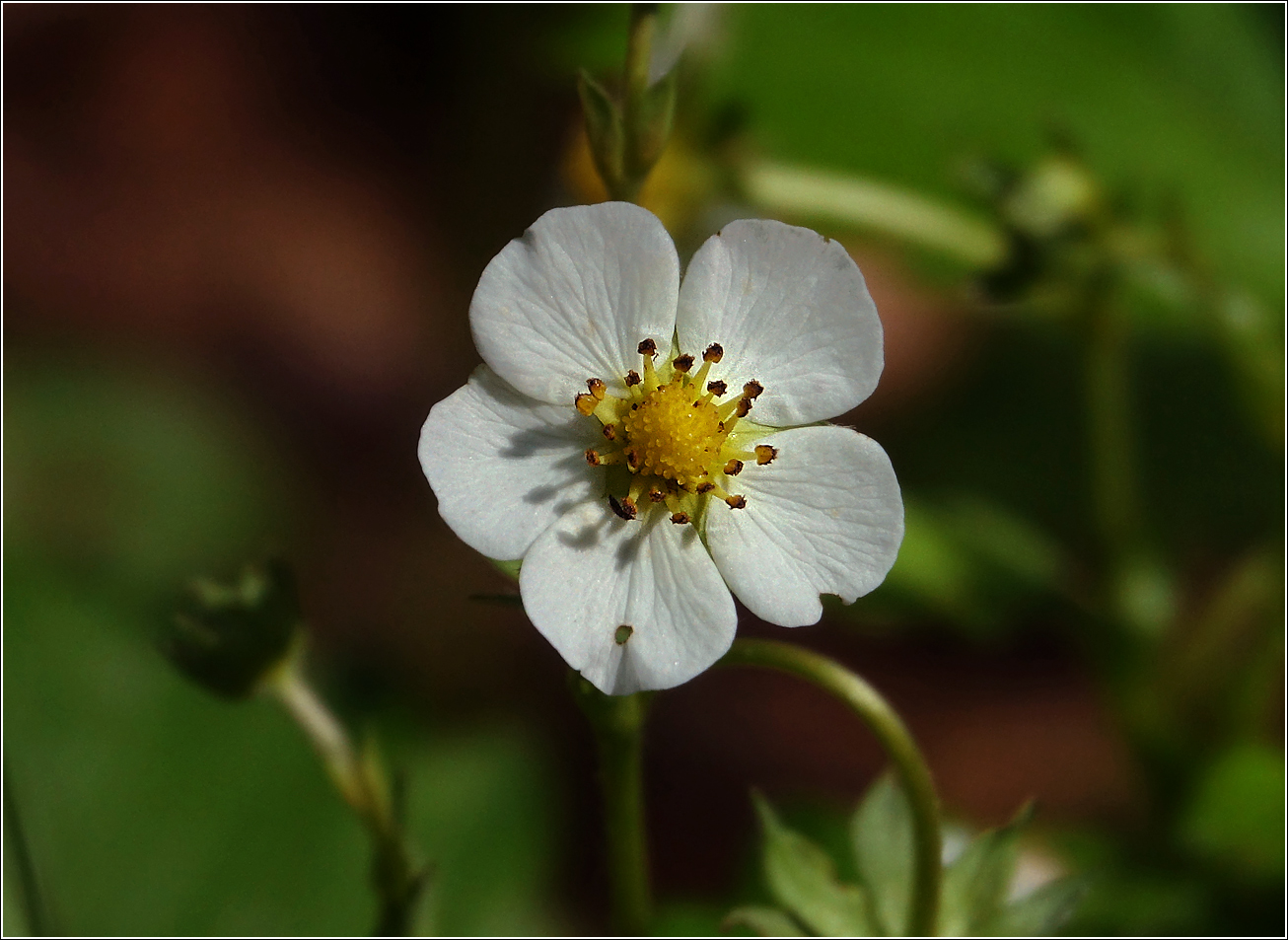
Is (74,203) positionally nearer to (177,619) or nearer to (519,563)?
(177,619)

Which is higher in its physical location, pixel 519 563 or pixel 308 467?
pixel 519 563

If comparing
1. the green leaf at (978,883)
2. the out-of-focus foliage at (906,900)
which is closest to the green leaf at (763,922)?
the out-of-focus foliage at (906,900)

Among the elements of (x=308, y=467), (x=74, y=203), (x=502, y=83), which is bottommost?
(x=308, y=467)

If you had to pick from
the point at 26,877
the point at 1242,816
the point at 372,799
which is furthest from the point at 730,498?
the point at 1242,816

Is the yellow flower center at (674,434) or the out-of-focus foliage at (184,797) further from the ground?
the yellow flower center at (674,434)

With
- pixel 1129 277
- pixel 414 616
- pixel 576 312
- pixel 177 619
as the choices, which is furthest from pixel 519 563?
pixel 414 616

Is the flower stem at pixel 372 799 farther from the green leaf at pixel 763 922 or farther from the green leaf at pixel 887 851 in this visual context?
the green leaf at pixel 887 851
